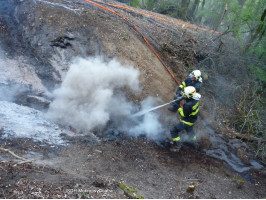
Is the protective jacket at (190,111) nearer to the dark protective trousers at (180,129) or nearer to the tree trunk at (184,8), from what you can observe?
the dark protective trousers at (180,129)

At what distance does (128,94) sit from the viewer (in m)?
7.29

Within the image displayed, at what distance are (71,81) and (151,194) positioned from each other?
13.0 feet

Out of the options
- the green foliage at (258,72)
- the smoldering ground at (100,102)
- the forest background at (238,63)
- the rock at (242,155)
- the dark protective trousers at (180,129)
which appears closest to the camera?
the smoldering ground at (100,102)

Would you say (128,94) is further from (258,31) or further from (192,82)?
(258,31)

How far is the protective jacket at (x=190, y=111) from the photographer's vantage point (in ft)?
19.7

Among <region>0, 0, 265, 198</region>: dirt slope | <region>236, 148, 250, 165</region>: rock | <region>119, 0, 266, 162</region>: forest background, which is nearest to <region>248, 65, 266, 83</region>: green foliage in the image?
<region>119, 0, 266, 162</region>: forest background

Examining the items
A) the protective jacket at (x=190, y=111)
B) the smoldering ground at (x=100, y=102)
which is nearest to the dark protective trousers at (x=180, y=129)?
the protective jacket at (x=190, y=111)

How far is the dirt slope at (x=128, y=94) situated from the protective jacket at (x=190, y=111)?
103 centimetres

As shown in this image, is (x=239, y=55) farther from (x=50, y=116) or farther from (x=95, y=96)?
(x=50, y=116)

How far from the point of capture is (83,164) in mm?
4672

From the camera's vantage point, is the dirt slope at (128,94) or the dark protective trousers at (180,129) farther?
the dark protective trousers at (180,129)

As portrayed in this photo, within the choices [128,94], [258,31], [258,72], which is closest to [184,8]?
[258,31]

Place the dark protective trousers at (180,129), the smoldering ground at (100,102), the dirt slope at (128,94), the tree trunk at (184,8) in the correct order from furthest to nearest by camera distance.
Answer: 1. the tree trunk at (184,8)
2. the dark protective trousers at (180,129)
3. the smoldering ground at (100,102)
4. the dirt slope at (128,94)

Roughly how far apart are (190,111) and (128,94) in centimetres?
225
